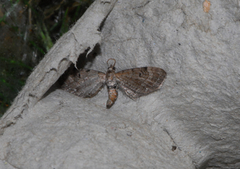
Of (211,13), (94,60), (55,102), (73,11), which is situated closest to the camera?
(211,13)

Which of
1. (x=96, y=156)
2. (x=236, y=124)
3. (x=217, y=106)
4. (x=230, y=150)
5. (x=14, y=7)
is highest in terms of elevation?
(x=14, y=7)

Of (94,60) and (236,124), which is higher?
(94,60)

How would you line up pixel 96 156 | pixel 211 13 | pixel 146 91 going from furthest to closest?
1. pixel 146 91
2. pixel 211 13
3. pixel 96 156

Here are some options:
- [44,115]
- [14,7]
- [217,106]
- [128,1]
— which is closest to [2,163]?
[44,115]

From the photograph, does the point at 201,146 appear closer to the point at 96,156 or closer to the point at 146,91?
the point at 146,91

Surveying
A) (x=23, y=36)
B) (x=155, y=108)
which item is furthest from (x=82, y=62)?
(x=23, y=36)

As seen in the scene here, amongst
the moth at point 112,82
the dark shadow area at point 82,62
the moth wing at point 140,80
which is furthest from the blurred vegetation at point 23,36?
the moth wing at point 140,80

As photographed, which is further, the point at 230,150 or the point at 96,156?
the point at 230,150
